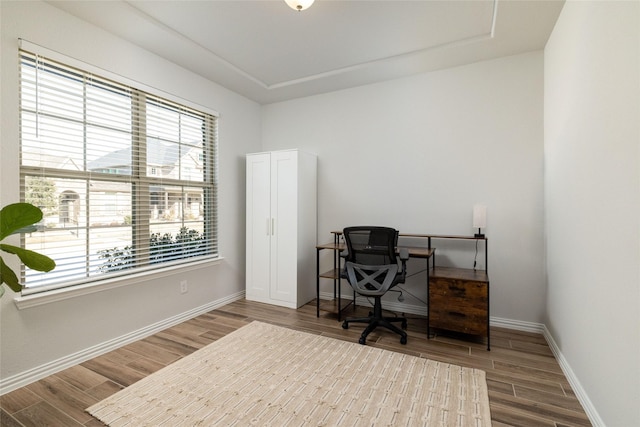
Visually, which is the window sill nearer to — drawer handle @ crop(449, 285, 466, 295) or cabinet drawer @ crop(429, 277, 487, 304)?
cabinet drawer @ crop(429, 277, 487, 304)

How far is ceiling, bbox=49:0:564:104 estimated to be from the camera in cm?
229

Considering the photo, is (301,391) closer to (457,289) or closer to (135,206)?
(457,289)

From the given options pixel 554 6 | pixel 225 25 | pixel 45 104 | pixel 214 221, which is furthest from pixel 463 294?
pixel 45 104

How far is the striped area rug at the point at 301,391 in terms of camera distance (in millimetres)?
1722

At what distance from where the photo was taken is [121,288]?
267 centimetres

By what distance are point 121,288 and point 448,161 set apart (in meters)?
3.51

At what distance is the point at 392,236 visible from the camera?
2766 mm

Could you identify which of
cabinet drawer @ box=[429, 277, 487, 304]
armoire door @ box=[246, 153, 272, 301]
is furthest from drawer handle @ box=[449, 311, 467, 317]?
armoire door @ box=[246, 153, 272, 301]

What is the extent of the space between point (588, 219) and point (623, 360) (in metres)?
0.80

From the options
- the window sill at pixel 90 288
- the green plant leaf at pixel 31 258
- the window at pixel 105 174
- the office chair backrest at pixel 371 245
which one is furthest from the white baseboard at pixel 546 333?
the green plant leaf at pixel 31 258

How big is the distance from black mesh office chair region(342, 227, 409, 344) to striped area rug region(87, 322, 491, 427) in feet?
1.29

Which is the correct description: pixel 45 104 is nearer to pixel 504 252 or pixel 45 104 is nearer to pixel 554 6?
pixel 554 6

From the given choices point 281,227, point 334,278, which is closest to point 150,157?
point 281,227

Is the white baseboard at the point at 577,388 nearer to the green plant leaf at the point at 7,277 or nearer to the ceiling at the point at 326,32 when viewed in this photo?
the ceiling at the point at 326,32
